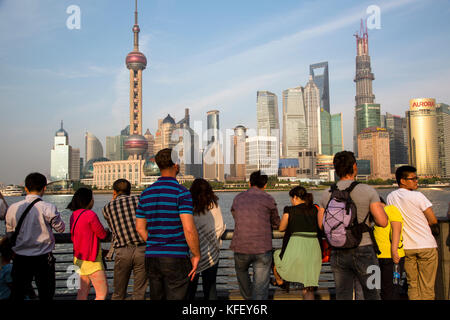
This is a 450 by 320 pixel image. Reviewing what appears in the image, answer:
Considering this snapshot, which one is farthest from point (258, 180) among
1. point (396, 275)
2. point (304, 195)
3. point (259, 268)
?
point (396, 275)

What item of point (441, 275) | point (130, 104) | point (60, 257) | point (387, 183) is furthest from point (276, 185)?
point (441, 275)

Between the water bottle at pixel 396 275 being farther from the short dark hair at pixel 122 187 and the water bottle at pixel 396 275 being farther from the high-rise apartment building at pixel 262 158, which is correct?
the high-rise apartment building at pixel 262 158

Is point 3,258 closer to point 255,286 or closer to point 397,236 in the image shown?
point 255,286

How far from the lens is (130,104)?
650ft

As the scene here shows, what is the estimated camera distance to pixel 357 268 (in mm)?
4672

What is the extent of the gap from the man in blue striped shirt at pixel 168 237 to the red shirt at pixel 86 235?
49.6 inches

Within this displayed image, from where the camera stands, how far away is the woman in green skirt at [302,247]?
5312 mm

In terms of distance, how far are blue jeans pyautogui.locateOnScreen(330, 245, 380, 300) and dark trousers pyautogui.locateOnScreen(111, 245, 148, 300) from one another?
2782 millimetres

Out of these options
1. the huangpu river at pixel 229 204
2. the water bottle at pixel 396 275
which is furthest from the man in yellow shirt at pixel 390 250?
the huangpu river at pixel 229 204

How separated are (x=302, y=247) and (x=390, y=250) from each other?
124 cm

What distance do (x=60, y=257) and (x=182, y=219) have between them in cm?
2561

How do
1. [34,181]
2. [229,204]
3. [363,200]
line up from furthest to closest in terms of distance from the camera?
[229,204] → [34,181] → [363,200]

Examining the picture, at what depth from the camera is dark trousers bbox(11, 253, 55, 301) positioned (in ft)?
16.5

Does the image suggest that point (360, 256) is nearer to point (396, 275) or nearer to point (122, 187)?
point (396, 275)
